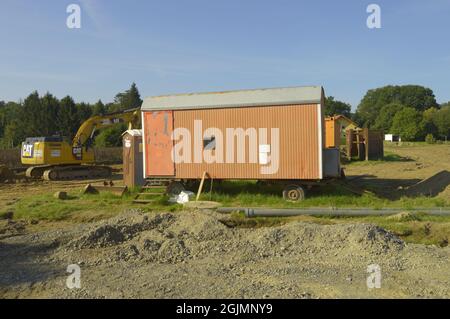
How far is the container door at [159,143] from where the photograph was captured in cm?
1568

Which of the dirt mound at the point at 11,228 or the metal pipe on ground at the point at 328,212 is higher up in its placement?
the metal pipe on ground at the point at 328,212

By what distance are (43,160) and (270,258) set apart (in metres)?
19.6

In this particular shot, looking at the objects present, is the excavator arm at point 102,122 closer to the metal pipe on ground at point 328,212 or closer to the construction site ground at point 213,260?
the construction site ground at point 213,260

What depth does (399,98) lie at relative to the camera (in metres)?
140

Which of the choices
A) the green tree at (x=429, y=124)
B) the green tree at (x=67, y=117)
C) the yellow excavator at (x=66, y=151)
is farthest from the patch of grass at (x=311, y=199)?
the green tree at (x=429, y=124)

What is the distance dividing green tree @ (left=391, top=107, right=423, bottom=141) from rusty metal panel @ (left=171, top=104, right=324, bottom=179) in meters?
89.0

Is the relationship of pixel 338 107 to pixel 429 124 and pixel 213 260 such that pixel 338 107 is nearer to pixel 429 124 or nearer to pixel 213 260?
pixel 429 124

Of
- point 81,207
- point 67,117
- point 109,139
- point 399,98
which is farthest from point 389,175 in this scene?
point 399,98

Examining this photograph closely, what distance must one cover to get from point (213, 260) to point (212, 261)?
0.07m

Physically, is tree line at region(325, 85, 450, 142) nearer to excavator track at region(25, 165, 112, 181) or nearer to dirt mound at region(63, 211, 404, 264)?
excavator track at region(25, 165, 112, 181)

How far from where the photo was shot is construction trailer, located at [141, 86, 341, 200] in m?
14.3

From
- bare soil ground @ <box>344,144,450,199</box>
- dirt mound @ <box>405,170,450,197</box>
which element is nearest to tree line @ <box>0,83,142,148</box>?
bare soil ground @ <box>344,144,450,199</box>
